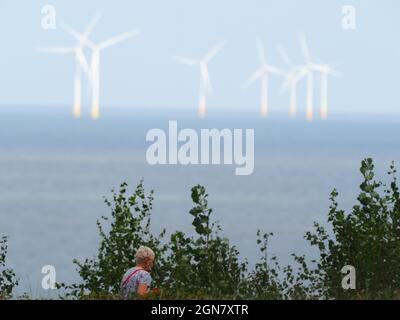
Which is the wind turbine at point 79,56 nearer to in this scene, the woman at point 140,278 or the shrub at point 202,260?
the shrub at point 202,260

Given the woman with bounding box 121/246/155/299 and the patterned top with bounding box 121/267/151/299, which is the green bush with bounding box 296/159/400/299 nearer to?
the woman with bounding box 121/246/155/299

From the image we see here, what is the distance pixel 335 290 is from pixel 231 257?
6.09 feet

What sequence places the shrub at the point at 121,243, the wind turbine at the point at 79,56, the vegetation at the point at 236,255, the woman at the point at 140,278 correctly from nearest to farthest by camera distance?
the woman at the point at 140,278 → the vegetation at the point at 236,255 → the shrub at the point at 121,243 → the wind turbine at the point at 79,56

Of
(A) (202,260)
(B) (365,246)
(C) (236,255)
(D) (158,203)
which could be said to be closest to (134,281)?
(A) (202,260)

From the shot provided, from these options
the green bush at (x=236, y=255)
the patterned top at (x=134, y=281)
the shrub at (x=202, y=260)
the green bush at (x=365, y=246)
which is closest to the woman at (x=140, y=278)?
the patterned top at (x=134, y=281)

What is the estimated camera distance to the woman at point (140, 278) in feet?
57.3

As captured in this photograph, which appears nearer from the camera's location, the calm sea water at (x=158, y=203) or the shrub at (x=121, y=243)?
the shrub at (x=121, y=243)

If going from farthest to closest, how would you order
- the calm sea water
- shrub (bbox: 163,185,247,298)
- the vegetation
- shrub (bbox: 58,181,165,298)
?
the calm sea water, shrub (bbox: 58,181,165,298), the vegetation, shrub (bbox: 163,185,247,298)

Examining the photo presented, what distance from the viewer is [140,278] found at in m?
17.6

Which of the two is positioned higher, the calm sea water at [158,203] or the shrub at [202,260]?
the calm sea water at [158,203]

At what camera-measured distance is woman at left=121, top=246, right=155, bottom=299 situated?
17.5 m

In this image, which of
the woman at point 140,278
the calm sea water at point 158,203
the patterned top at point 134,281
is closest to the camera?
the woman at point 140,278

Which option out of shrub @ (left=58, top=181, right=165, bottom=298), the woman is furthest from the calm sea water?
the woman
